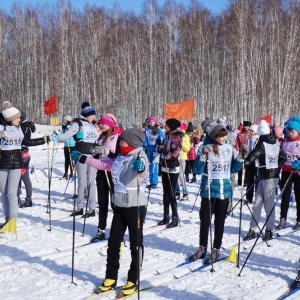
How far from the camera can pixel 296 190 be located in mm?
6586

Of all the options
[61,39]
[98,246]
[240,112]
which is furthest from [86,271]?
[61,39]

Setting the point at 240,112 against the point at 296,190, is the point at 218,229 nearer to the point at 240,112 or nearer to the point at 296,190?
the point at 296,190

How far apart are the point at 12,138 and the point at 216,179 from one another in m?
3.16

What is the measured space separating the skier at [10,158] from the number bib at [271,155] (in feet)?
12.1

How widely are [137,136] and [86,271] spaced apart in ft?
5.63

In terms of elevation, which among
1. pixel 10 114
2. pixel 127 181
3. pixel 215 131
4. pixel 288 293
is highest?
pixel 10 114

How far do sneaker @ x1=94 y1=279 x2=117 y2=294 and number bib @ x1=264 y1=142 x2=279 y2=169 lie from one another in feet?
9.86

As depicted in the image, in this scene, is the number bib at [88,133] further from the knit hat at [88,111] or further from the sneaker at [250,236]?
the sneaker at [250,236]

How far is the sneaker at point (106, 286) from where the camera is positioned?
3941 mm

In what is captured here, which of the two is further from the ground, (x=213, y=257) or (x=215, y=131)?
(x=215, y=131)

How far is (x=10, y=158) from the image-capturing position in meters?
5.96

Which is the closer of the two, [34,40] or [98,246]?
[98,246]

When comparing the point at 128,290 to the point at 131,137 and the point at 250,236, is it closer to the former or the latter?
the point at 131,137

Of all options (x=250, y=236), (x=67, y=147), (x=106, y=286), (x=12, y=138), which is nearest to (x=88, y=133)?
(x=12, y=138)
